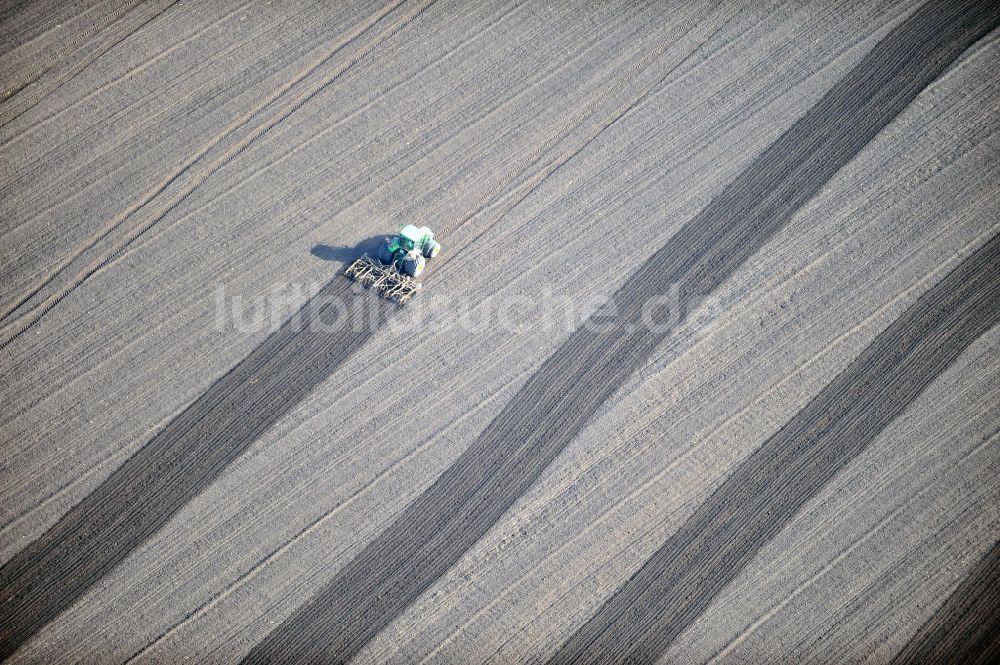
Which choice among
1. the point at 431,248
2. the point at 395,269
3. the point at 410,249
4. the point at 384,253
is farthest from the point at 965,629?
the point at 384,253

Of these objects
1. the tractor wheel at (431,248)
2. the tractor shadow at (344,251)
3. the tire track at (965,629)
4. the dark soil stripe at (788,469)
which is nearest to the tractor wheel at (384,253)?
the tractor shadow at (344,251)

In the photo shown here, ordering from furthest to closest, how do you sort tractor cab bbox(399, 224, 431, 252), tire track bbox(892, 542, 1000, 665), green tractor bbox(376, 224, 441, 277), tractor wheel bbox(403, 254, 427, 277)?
tractor wheel bbox(403, 254, 427, 277)
green tractor bbox(376, 224, 441, 277)
tractor cab bbox(399, 224, 431, 252)
tire track bbox(892, 542, 1000, 665)

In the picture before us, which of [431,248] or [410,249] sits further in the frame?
[431,248]

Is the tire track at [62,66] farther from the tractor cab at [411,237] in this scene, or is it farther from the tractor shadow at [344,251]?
the tractor cab at [411,237]

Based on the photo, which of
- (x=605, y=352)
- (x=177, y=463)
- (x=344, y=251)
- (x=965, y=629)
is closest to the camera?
(x=965, y=629)

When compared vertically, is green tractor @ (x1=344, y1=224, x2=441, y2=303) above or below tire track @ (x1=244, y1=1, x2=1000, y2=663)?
above

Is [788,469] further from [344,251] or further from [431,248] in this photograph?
[344,251]

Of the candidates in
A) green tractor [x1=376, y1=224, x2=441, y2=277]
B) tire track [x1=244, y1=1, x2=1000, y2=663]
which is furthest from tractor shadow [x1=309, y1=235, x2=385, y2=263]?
tire track [x1=244, y1=1, x2=1000, y2=663]

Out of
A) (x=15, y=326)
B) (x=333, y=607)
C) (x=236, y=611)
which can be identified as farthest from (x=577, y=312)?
(x=15, y=326)

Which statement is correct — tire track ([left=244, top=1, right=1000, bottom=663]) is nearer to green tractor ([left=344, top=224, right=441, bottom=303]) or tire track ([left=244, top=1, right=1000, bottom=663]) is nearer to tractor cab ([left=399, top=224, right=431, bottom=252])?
green tractor ([left=344, top=224, right=441, bottom=303])
